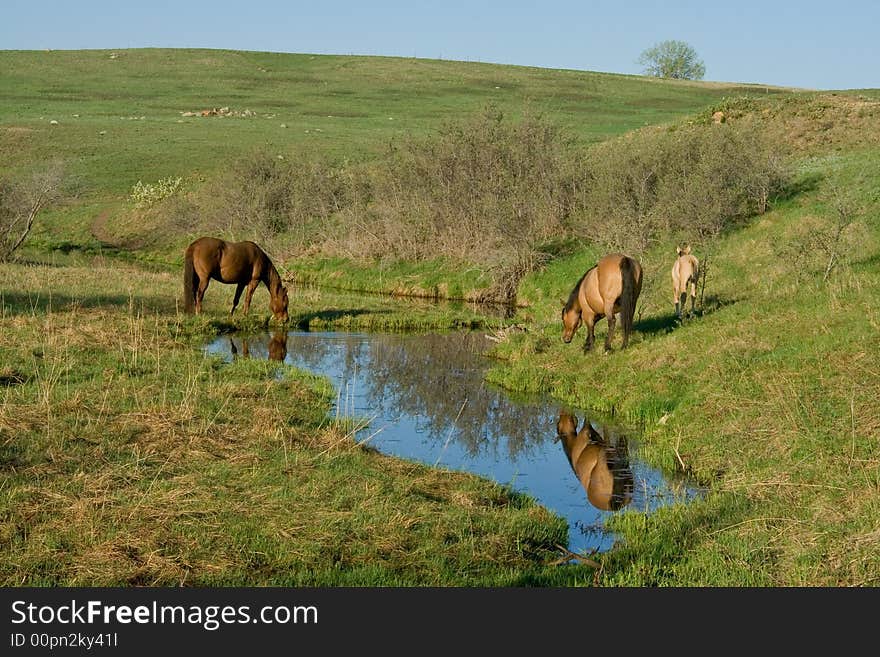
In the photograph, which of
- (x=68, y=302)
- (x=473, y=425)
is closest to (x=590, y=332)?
(x=473, y=425)

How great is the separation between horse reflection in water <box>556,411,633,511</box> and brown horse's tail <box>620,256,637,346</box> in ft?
7.25

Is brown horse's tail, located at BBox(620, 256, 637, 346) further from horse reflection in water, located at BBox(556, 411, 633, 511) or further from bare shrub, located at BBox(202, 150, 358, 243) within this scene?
bare shrub, located at BBox(202, 150, 358, 243)

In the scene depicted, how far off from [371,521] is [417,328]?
14757mm

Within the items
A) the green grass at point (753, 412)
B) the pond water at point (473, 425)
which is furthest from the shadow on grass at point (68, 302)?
the green grass at point (753, 412)

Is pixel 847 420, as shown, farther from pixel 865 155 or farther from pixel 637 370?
pixel 865 155

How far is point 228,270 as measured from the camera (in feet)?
72.1

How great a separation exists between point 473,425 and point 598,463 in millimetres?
2622

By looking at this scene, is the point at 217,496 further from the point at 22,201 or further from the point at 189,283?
the point at 22,201

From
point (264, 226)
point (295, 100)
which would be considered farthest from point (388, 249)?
point (295, 100)

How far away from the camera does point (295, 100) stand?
9344 centimetres

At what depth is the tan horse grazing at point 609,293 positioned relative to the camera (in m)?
15.0

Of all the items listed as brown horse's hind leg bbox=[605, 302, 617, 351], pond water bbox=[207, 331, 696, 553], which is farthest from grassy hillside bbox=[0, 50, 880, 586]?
pond water bbox=[207, 331, 696, 553]

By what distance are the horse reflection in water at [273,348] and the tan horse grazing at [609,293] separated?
5801 mm

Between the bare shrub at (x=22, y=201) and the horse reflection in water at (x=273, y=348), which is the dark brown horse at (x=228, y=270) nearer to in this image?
the horse reflection in water at (x=273, y=348)
